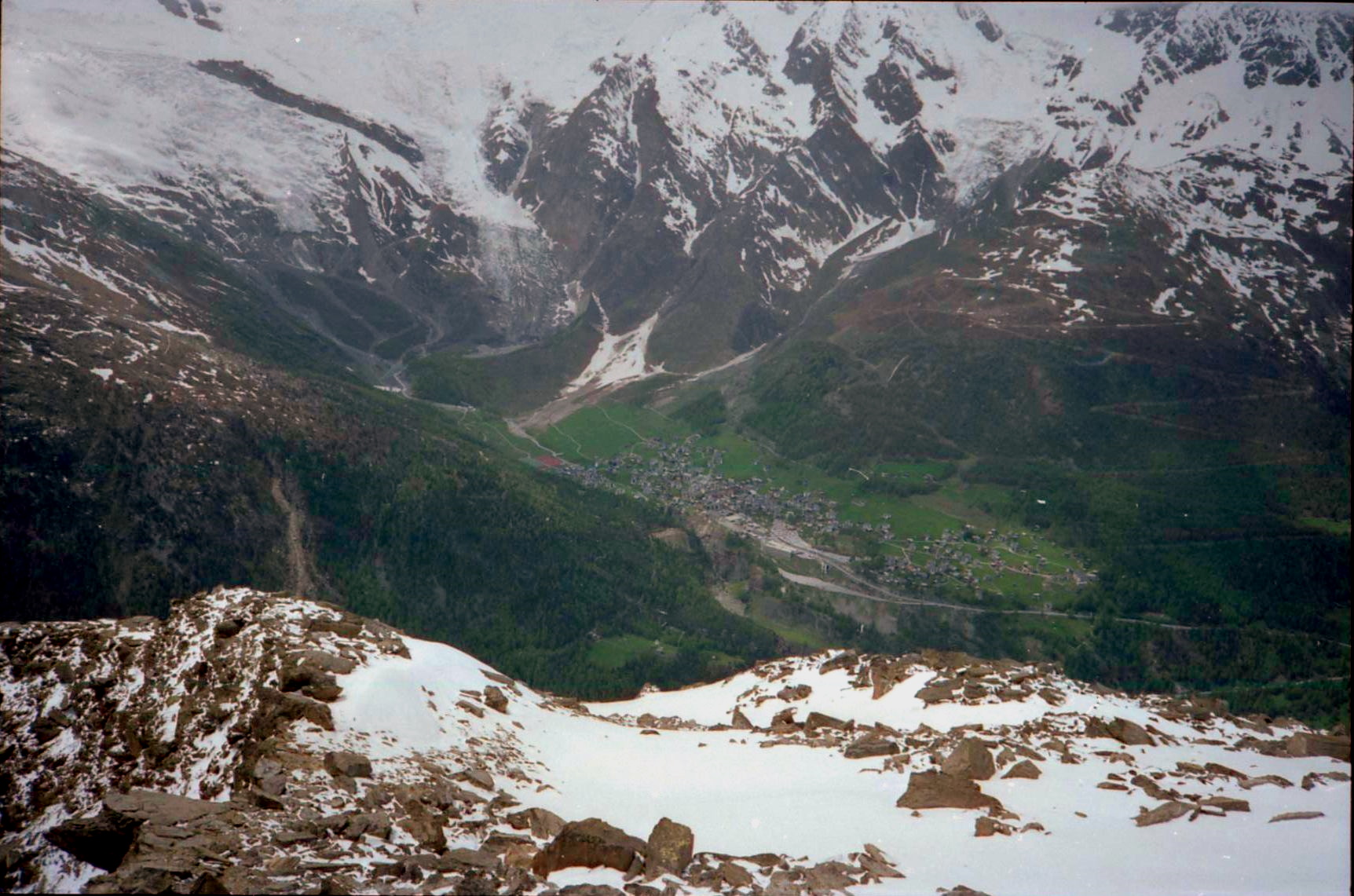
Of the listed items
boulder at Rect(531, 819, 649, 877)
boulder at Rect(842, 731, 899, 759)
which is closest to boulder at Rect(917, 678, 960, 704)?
boulder at Rect(842, 731, 899, 759)

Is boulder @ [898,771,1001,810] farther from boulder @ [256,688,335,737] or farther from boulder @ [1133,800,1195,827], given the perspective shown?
boulder @ [256,688,335,737]

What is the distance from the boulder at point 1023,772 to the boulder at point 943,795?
4.40ft

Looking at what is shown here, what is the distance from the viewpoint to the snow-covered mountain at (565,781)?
16.2 metres

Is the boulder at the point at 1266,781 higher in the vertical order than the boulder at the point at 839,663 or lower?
lower

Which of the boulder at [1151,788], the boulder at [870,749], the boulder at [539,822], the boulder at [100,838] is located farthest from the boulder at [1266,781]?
the boulder at [100,838]

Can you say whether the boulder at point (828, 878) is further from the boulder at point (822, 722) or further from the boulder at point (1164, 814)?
the boulder at point (822, 722)

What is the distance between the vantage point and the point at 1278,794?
65.4 feet

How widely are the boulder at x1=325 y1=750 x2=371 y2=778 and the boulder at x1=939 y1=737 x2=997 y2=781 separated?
1358 centimetres

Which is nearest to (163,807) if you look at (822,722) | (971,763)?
(971,763)

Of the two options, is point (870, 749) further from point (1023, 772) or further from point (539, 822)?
point (539, 822)

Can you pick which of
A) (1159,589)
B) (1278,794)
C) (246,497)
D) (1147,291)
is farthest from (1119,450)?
(1278,794)

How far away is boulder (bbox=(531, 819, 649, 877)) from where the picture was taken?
1638cm

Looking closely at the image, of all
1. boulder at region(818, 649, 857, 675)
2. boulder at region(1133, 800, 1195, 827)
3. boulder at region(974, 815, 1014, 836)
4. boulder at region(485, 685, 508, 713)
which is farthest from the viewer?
boulder at region(818, 649, 857, 675)

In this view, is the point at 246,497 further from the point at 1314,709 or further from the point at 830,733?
the point at 1314,709
